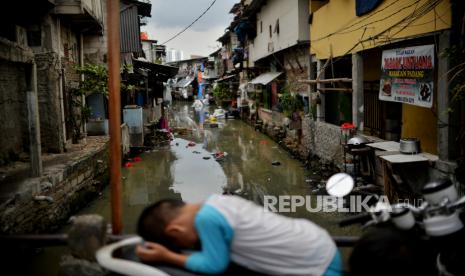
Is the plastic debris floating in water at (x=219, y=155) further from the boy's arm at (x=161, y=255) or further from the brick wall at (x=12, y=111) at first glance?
the boy's arm at (x=161, y=255)

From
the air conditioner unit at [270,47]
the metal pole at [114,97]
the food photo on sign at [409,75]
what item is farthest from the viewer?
the air conditioner unit at [270,47]

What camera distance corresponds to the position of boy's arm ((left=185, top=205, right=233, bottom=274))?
2.21 metres

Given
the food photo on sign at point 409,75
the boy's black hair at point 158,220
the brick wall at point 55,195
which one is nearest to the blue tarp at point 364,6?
the food photo on sign at point 409,75

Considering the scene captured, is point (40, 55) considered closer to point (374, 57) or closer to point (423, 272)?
point (374, 57)

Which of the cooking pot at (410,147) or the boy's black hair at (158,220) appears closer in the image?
the boy's black hair at (158,220)

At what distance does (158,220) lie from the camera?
92.7 inches

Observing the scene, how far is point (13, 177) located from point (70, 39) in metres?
8.06

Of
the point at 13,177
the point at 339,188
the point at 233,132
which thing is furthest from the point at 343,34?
the point at 233,132

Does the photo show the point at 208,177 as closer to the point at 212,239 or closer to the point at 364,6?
the point at 364,6

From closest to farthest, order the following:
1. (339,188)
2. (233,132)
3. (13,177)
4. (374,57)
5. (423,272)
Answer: (423,272) < (339,188) < (13,177) < (374,57) < (233,132)

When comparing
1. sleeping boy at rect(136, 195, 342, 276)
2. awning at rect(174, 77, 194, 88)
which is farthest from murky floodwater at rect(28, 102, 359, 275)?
awning at rect(174, 77, 194, 88)

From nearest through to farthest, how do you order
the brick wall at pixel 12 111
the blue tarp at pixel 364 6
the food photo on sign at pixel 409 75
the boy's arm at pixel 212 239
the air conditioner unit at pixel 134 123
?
the boy's arm at pixel 212 239 → the food photo on sign at pixel 409 75 → the brick wall at pixel 12 111 → the blue tarp at pixel 364 6 → the air conditioner unit at pixel 134 123

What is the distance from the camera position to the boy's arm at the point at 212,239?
7.25ft

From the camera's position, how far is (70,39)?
14984mm
